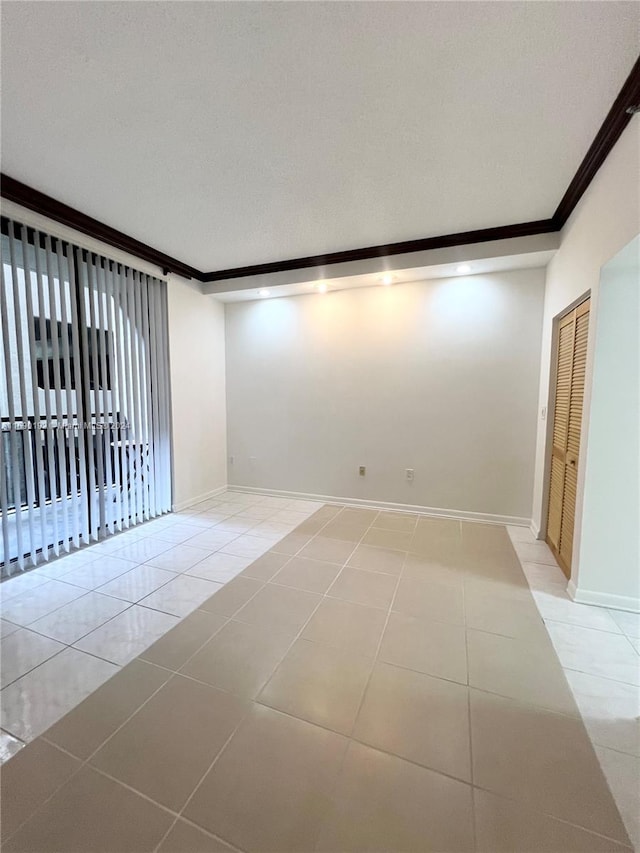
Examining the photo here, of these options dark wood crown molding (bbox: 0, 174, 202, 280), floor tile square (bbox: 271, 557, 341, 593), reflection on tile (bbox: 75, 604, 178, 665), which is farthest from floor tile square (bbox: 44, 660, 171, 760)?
dark wood crown molding (bbox: 0, 174, 202, 280)

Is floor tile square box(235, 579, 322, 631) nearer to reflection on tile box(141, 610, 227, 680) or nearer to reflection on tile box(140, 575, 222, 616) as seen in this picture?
reflection on tile box(141, 610, 227, 680)

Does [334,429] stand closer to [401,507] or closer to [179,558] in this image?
[401,507]

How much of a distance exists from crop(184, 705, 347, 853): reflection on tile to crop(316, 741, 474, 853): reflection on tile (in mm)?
53

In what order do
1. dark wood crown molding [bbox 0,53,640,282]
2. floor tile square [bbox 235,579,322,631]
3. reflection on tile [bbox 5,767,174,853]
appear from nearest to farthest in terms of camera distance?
1. reflection on tile [bbox 5,767,174,853]
2. dark wood crown molding [bbox 0,53,640,282]
3. floor tile square [bbox 235,579,322,631]

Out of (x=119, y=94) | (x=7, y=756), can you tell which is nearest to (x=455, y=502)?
(x=7, y=756)

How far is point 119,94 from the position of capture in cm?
167

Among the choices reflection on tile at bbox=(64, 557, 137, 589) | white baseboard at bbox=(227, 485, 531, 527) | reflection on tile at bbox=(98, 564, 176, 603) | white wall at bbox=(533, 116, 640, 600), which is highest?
white wall at bbox=(533, 116, 640, 600)

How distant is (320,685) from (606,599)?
1.89 metres

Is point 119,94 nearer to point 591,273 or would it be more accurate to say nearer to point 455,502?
point 591,273

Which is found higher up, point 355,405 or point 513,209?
point 513,209

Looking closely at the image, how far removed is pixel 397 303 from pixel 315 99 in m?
2.35

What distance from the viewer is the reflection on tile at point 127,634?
5.94 feet

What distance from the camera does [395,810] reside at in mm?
1116

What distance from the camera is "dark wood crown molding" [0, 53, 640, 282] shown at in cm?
180
